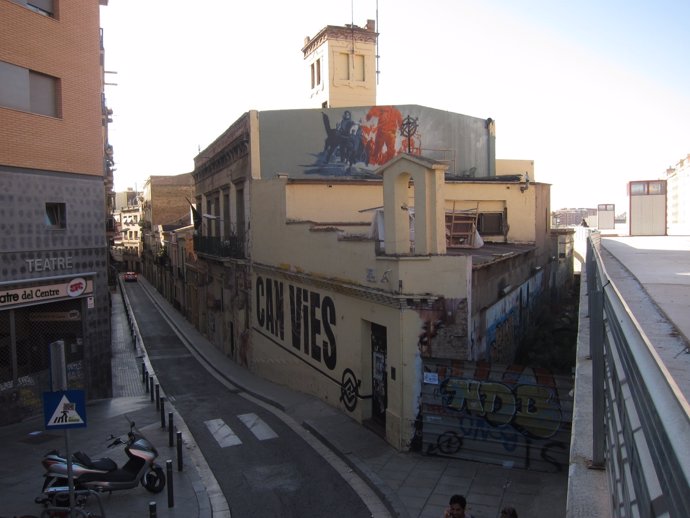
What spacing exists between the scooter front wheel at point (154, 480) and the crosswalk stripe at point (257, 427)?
386 centimetres

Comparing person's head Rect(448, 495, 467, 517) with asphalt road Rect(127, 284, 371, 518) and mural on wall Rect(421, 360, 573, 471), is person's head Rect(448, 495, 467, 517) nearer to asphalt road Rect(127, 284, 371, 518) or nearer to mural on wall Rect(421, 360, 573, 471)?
asphalt road Rect(127, 284, 371, 518)

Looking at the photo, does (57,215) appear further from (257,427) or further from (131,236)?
(131,236)

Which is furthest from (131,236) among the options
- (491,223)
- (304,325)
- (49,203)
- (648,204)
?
(648,204)

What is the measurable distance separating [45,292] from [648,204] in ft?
66.1

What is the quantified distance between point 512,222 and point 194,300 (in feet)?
73.4

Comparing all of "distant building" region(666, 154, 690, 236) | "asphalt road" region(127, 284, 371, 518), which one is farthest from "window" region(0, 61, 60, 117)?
"distant building" region(666, 154, 690, 236)

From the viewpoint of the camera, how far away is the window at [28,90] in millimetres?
14406

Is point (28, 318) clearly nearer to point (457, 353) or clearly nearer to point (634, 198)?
point (457, 353)

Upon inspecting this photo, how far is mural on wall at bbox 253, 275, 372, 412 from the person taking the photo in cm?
1594

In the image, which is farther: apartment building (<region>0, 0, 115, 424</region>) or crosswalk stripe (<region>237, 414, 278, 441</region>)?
crosswalk stripe (<region>237, 414, 278, 441</region>)

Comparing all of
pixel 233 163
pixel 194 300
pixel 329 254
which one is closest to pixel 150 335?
pixel 194 300

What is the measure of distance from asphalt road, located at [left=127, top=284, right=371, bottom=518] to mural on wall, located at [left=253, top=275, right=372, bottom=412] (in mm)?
1889

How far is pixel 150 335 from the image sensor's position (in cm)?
3484

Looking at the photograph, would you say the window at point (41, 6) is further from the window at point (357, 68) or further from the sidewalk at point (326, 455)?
the window at point (357, 68)
